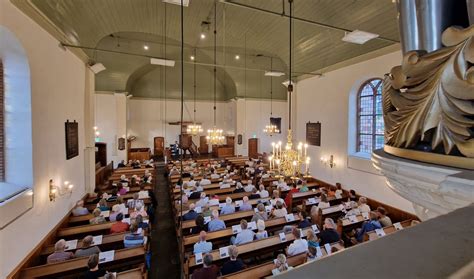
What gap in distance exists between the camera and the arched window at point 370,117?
764 centimetres

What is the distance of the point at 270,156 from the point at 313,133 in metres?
3.84

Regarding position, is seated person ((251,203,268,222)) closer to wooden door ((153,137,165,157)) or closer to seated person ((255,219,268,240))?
seated person ((255,219,268,240))

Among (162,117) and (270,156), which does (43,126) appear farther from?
(162,117)

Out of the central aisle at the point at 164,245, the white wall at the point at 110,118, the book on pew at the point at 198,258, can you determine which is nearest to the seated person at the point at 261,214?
the book on pew at the point at 198,258

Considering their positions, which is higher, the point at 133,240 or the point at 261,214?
the point at 261,214

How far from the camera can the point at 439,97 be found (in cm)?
88

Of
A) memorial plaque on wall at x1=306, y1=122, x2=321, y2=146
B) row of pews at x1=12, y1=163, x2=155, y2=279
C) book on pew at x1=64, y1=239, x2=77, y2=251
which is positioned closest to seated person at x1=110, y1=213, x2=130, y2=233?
row of pews at x1=12, y1=163, x2=155, y2=279

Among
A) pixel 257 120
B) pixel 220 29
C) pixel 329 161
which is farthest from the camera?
pixel 257 120

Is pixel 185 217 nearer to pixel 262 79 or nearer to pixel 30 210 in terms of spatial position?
pixel 30 210

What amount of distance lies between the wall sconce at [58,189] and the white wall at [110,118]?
7.85 meters

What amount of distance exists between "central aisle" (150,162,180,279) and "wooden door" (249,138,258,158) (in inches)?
329

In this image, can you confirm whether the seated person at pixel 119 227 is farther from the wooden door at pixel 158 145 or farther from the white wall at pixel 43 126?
the wooden door at pixel 158 145

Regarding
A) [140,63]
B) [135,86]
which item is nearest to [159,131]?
[135,86]

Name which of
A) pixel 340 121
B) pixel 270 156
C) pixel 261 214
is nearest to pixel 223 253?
pixel 261 214
